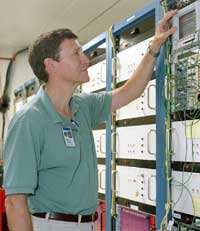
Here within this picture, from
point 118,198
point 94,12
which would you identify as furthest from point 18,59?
point 118,198

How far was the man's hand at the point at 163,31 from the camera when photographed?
6.76 feet

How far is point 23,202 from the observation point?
5.86 feet

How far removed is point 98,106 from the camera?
2.33 m

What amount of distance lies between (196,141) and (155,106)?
459 mm

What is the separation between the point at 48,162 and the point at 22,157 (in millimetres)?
157

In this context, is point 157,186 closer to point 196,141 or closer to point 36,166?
point 196,141

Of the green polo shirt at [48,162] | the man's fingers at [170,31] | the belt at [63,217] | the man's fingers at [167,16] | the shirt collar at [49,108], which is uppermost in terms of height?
the man's fingers at [167,16]

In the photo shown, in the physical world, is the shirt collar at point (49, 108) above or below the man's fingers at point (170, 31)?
below

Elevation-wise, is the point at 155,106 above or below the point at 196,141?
above

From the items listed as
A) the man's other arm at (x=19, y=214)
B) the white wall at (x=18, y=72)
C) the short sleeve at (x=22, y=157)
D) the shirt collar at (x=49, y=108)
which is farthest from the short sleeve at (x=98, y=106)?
the white wall at (x=18, y=72)

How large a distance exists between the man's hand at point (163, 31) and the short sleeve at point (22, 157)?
812mm

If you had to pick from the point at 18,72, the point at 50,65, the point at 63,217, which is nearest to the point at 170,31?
the point at 50,65

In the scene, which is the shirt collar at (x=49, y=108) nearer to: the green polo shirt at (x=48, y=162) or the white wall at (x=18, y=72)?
the green polo shirt at (x=48, y=162)

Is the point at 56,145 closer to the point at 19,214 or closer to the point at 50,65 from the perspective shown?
the point at 19,214
